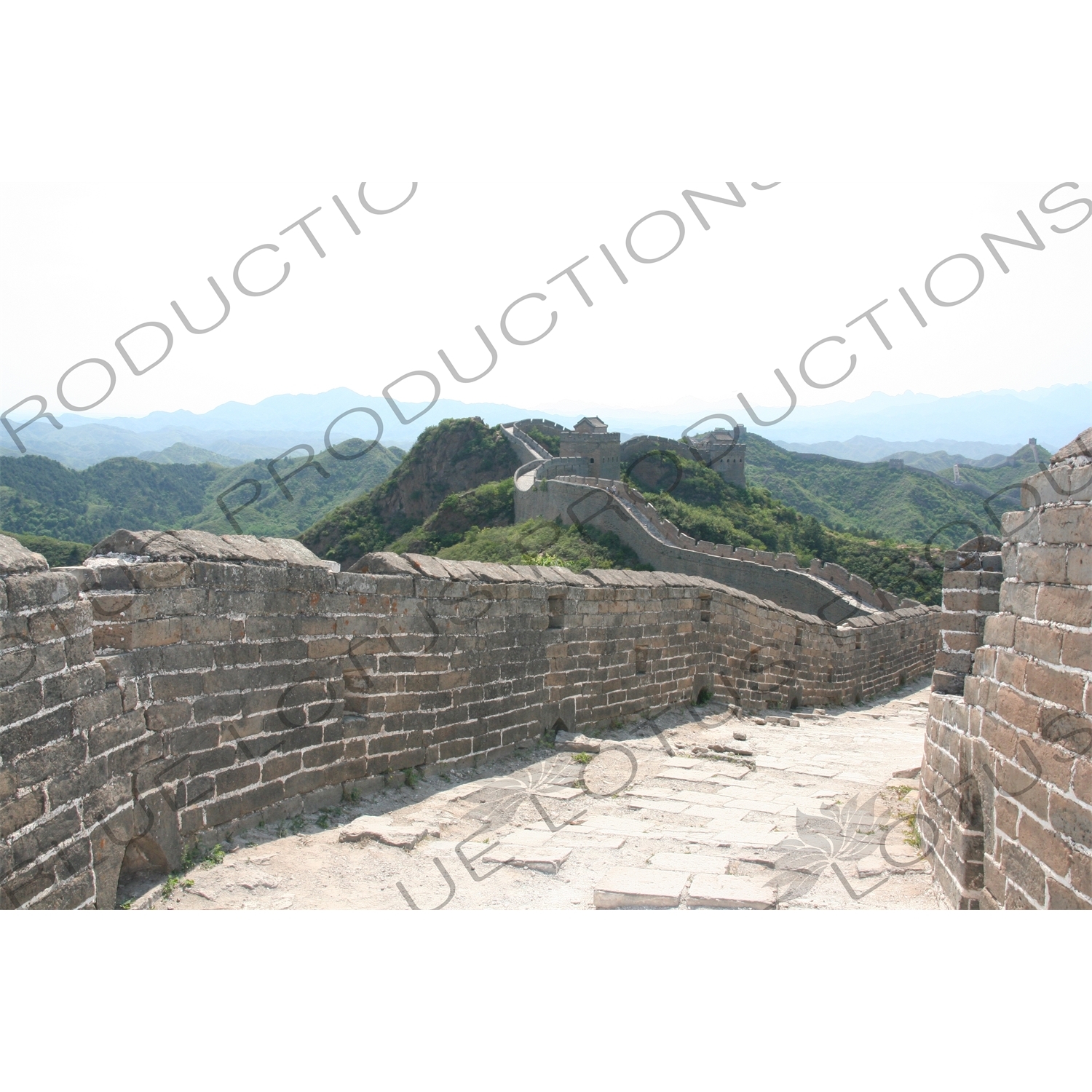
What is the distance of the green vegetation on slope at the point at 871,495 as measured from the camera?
63500 millimetres

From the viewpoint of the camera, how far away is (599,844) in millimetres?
5062

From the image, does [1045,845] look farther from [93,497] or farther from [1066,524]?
[93,497]

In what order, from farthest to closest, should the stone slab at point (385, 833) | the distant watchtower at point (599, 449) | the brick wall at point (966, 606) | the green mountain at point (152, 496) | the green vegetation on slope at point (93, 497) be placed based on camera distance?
the distant watchtower at point (599, 449) → the green mountain at point (152, 496) → the green vegetation on slope at point (93, 497) → the brick wall at point (966, 606) → the stone slab at point (385, 833)

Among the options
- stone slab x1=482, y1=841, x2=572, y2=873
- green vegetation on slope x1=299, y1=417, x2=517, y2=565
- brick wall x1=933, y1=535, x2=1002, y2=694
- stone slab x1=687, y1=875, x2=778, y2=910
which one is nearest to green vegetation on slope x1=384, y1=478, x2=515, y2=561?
green vegetation on slope x1=299, y1=417, x2=517, y2=565

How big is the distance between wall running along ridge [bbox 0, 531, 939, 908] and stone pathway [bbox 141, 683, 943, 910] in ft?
0.92

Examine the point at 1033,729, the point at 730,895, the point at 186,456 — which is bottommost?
the point at 730,895

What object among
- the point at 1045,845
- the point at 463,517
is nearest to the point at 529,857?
the point at 1045,845

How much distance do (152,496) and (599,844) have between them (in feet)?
171

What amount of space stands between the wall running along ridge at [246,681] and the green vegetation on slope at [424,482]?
48329 mm

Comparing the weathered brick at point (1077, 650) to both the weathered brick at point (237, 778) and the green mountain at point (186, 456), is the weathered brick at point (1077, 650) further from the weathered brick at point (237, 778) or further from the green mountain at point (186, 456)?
the green mountain at point (186, 456)

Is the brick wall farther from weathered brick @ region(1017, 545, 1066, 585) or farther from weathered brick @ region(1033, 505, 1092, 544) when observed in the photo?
weathered brick @ region(1033, 505, 1092, 544)

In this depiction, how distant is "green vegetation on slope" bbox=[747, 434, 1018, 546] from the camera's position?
63.5m

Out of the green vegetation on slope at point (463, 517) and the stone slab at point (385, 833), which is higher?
the green vegetation on slope at point (463, 517)

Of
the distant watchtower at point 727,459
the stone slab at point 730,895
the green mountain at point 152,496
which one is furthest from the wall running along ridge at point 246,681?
the distant watchtower at point 727,459
